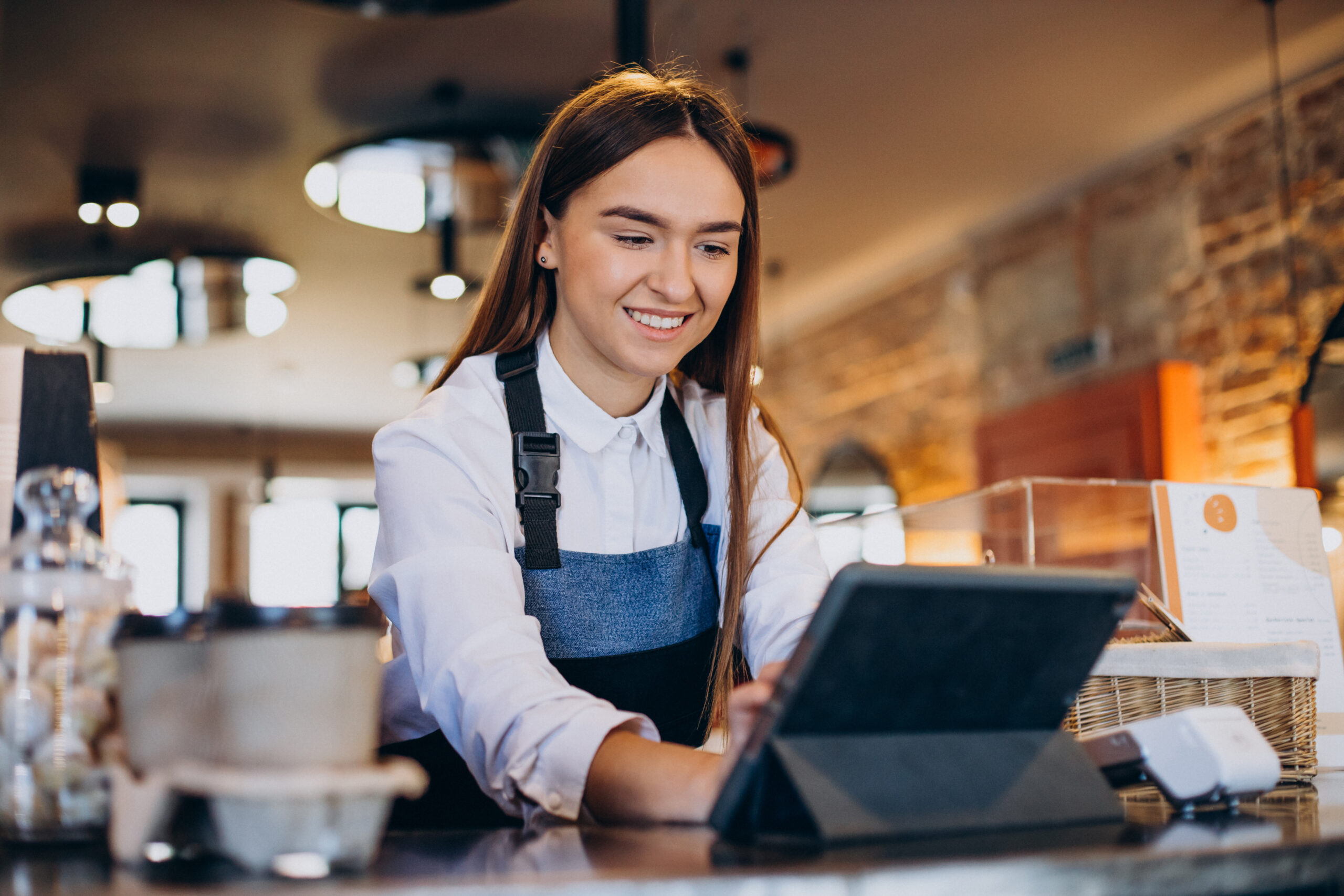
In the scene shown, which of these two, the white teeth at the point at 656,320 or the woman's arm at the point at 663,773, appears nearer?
the woman's arm at the point at 663,773

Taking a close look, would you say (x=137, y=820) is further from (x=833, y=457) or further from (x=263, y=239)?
(x=833, y=457)

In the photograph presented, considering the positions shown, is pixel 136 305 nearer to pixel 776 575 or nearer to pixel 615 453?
pixel 615 453

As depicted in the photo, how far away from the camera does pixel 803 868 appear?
0.54 m

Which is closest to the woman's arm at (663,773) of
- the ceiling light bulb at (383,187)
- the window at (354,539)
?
the ceiling light bulb at (383,187)

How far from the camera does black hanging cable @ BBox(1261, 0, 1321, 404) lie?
12.9 ft

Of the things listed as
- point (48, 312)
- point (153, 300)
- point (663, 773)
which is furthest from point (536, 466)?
point (48, 312)

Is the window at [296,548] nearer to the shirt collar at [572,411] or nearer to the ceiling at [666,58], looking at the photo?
the ceiling at [666,58]

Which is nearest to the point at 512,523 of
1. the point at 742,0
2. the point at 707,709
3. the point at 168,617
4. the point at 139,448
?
the point at 707,709

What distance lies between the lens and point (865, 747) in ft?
2.31

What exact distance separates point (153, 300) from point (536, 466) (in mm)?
4713

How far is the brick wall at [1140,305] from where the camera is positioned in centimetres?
406

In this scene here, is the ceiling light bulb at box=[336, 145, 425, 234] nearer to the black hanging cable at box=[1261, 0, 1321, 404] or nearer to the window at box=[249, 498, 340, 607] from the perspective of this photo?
the black hanging cable at box=[1261, 0, 1321, 404]

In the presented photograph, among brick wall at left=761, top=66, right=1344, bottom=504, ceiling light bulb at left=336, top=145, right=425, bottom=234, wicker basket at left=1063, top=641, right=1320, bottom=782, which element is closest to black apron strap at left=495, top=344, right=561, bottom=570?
wicker basket at left=1063, top=641, right=1320, bottom=782

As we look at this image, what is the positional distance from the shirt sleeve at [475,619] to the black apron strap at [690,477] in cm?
25
